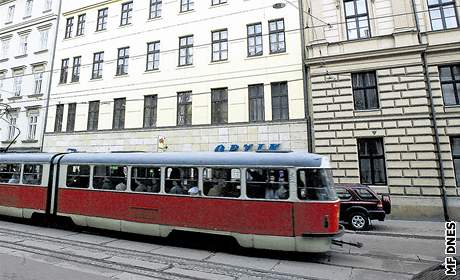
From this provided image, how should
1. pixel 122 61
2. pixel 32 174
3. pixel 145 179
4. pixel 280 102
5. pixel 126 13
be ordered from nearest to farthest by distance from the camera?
pixel 145 179 < pixel 32 174 < pixel 280 102 < pixel 122 61 < pixel 126 13

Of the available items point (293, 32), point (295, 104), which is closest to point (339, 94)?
point (295, 104)

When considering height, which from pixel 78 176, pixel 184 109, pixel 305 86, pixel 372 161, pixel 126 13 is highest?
pixel 126 13

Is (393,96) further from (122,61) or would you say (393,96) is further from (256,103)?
(122,61)

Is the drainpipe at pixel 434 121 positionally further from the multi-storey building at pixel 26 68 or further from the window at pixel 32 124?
the window at pixel 32 124

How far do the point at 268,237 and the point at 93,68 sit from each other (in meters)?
19.9

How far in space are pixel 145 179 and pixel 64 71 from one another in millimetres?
18650

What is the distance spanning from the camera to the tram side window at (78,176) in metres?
10.3

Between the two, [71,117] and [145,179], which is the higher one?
[71,117]

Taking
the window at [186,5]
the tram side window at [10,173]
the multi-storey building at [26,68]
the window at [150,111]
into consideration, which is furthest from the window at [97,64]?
the tram side window at [10,173]

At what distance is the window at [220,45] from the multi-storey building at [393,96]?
195 inches

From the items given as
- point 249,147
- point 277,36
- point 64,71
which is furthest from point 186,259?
point 64,71

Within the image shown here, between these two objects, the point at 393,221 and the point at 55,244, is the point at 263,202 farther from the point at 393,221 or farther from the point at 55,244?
the point at 393,221

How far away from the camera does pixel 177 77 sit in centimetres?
1923

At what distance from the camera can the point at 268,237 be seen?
24.8 feet
